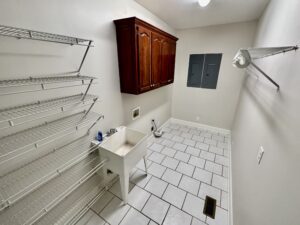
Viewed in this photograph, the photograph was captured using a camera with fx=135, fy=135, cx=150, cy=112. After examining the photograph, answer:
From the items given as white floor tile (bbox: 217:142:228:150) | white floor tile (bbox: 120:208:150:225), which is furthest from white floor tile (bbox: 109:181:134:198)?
white floor tile (bbox: 217:142:228:150)

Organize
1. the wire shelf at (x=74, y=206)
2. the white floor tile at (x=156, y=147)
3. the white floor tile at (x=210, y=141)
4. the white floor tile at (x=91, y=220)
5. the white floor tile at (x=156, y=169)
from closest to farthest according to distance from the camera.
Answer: the wire shelf at (x=74, y=206) < the white floor tile at (x=91, y=220) < the white floor tile at (x=156, y=169) < the white floor tile at (x=156, y=147) < the white floor tile at (x=210, y=141)

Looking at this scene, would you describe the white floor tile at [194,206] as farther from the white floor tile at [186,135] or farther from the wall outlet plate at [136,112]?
the white floor tile at [186,135]

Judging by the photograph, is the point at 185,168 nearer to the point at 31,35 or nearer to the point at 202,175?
the point at 202,175

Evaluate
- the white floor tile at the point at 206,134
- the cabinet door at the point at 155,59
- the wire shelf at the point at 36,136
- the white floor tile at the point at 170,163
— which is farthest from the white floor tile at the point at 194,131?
the wire shelf at the point at 36,136

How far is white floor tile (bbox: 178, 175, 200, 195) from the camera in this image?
1.86m

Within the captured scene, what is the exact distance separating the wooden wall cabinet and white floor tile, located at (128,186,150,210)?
1351 millimetres

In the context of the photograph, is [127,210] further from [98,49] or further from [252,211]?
[98,49]

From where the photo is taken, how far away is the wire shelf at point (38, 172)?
0.95 metres

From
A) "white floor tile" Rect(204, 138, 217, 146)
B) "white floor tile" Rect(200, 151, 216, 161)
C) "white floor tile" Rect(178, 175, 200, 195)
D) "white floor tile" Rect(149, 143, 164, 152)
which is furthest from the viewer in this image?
"white floor tile" Rect(204, 138, 217, 146)

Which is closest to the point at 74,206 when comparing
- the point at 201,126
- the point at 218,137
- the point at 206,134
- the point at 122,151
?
the point at 122,151

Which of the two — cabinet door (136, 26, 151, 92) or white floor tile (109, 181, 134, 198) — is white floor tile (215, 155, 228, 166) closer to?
white floor tile (109, 181, 134, 198)

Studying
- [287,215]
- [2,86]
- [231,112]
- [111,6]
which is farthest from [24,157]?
[231,112]

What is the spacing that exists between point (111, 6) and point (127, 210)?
95.4 inches

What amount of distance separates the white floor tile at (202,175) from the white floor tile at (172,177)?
26 cm
